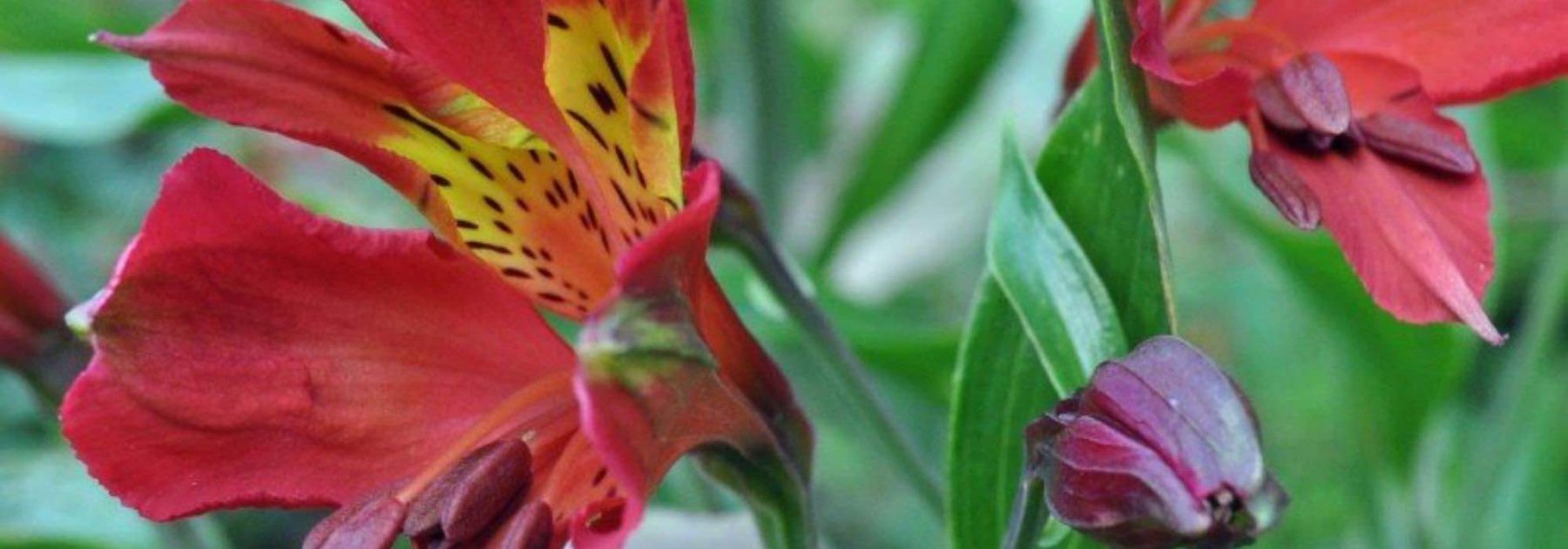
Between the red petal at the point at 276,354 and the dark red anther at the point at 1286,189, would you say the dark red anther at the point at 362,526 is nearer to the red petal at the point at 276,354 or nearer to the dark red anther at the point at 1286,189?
the red petal at the point at 276,354

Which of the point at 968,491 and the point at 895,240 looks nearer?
the point at 968,491

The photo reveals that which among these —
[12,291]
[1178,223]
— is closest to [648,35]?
[12,291]

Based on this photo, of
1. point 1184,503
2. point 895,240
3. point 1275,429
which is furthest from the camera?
point 895,240

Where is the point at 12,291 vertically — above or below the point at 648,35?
below

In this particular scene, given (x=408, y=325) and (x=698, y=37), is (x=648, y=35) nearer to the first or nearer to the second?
(x=408, y=325)

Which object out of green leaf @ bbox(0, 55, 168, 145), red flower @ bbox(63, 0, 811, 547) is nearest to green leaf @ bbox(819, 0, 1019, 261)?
green leaf @ bbox(0, 55, 168, 145)

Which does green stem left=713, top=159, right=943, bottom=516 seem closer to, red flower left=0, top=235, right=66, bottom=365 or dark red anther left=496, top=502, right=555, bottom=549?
dark red anther left=496, top=502, right=555, bottom=549

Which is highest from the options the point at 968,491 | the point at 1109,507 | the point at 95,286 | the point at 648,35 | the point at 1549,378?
the point at 648,35

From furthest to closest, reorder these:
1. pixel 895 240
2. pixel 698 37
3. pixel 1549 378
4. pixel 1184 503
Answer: pixel 895 240, pixel 698 37, pixel 1549 378, pixel 1184 503

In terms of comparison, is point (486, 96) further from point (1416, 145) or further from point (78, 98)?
point (78, 98)
